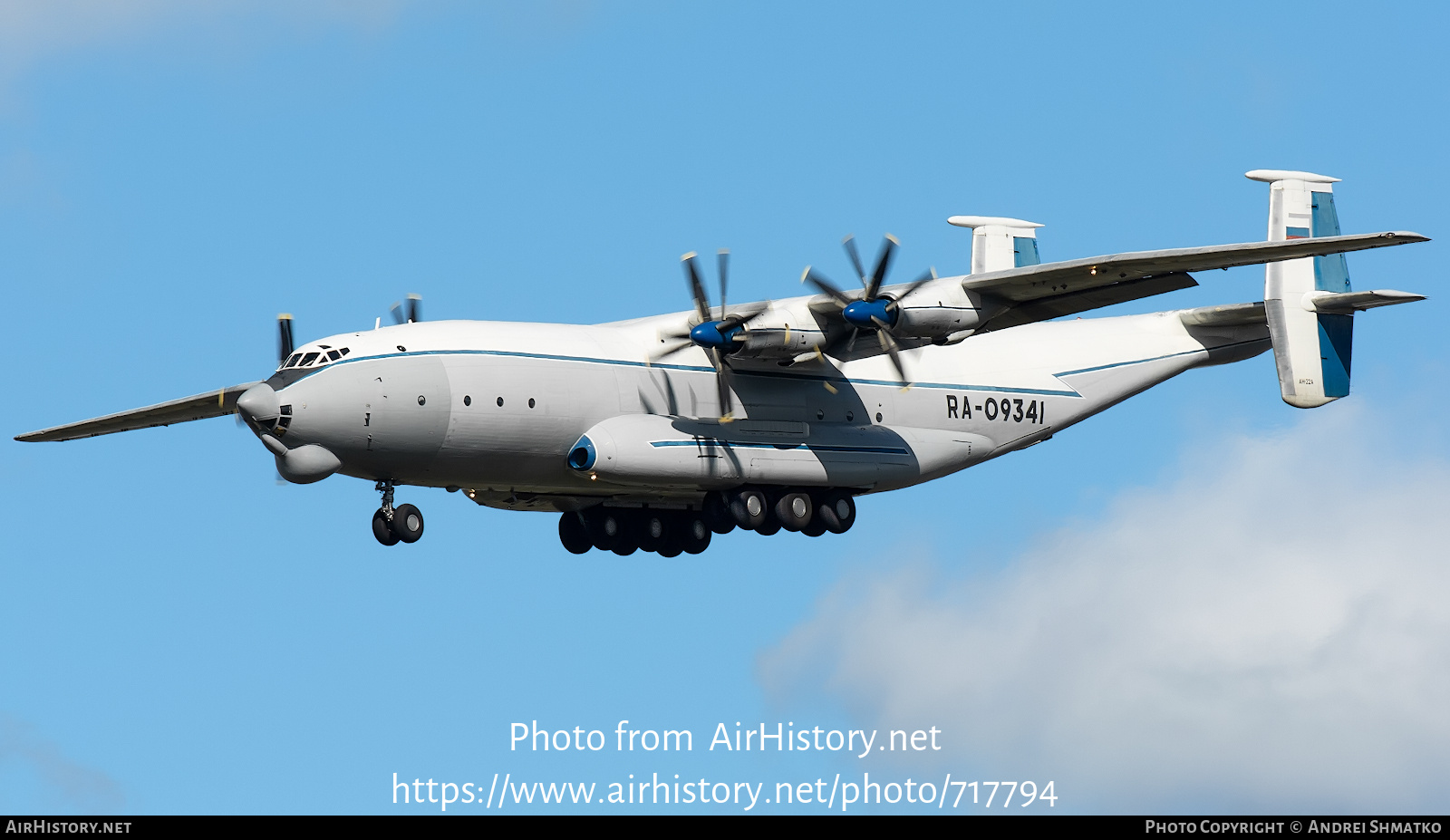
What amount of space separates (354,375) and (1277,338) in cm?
1579

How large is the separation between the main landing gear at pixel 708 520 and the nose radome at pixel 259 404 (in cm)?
717

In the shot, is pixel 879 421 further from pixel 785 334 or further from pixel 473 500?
pixel 473 500

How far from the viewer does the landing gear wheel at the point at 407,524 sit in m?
29.8

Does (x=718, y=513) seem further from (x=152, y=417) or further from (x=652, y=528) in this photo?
(x=152, y=417)

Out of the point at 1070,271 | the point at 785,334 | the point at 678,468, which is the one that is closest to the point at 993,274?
the point at 1070,271

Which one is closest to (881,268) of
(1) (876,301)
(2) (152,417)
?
(1) (876,301)

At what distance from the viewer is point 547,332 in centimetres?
3105

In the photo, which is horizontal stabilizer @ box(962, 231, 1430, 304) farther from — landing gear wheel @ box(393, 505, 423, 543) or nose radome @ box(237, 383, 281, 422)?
nose radome @ box(237, 383, 281, 422)

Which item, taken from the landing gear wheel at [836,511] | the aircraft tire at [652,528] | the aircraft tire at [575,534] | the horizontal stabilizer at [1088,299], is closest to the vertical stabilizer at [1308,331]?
the horizontal stabilizer at [1088,299]

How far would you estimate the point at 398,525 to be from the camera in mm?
29797

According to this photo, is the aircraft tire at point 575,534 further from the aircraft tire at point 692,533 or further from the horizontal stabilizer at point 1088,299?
the horizontal stabilizer at point 1088,299

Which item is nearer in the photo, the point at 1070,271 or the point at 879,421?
the point at 1070,271

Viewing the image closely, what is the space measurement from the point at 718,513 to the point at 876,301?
465 cm
